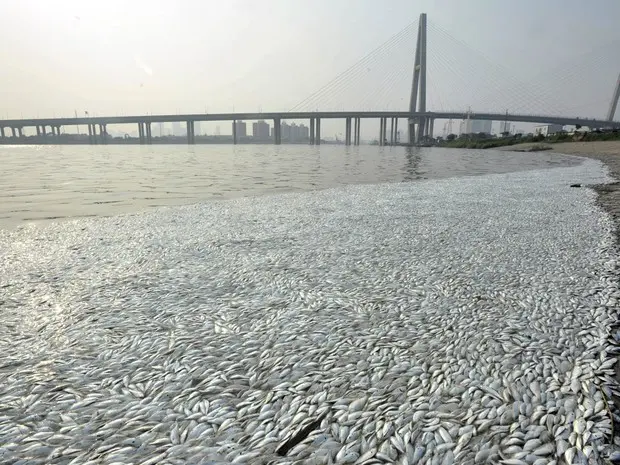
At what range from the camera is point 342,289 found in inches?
170

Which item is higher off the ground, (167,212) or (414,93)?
(414,93)

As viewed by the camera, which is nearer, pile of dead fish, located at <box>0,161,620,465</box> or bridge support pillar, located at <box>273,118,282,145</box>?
pile of dead fish, located at <box>0,161,620,465</box>

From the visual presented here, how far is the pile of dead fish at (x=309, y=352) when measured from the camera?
7.22 feet

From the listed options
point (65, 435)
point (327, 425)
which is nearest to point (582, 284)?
point (327, 425)

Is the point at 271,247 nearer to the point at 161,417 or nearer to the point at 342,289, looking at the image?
the point at 342,289

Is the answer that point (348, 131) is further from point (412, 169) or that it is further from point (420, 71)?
point (412, 169)

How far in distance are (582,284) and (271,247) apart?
402 cm

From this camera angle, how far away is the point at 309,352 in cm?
308

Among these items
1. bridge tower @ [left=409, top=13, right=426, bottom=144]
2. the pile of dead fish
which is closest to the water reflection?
the pile of dead fish

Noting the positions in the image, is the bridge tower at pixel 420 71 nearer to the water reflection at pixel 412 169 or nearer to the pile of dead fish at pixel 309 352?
the water reflection at pixel 412 169

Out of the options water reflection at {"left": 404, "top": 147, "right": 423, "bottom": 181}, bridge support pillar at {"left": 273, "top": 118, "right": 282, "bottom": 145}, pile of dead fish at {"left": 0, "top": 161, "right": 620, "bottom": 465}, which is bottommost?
pile of dead fish at {"left": 0, "top": 161, "right": 620, "bottom": 465}

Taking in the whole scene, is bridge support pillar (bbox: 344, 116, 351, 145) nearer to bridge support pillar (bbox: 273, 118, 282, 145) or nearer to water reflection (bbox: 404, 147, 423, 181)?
bridge support pillar (bbox: 273, 118, 282, 145)

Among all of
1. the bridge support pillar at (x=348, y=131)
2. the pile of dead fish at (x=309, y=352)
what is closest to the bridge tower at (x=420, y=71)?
the bridge support pillar at (x=348, y=131)

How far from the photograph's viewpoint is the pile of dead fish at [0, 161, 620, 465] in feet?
7.22
